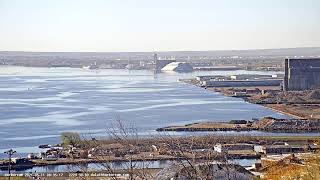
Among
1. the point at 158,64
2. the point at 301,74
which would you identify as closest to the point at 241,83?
the point at 301,74

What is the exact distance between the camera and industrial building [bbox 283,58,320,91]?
13.7 m

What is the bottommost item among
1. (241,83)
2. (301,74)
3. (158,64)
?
(241,83)

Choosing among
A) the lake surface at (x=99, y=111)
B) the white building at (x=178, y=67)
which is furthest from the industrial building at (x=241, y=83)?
the white building at (x=178, y=67)

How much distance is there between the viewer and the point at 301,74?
1416cm

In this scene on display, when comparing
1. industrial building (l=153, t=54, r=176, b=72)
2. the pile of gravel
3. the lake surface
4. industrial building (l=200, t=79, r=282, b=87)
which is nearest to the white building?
industrial building (l=153, t=54, r=176, b=72)

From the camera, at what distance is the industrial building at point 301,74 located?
13733 mm

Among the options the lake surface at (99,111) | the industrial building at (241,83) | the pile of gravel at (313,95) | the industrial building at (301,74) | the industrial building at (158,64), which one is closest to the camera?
the lake surface at (99,111)

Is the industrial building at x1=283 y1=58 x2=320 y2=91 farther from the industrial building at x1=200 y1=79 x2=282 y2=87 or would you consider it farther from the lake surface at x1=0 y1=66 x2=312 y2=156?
the industrial building at x1=200 y1=79 x2=282 y2=87

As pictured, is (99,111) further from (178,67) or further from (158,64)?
(158,64)

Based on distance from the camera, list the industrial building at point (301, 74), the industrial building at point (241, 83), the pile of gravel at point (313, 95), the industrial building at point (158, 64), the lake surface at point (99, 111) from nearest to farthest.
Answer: the lake surface at point (99, 111), the pile of gravel at point (313, 95), the industrial building at point (301, 74), the industrial building at point (241, 83), the industrial building at point (158, 64)

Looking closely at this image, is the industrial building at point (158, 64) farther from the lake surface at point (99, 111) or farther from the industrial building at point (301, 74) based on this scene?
the industrial building at point (301, 74)

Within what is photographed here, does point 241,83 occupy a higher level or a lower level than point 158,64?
lower

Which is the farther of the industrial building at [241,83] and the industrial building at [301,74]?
the industrial building at [241,83]

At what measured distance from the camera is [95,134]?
750 cm
